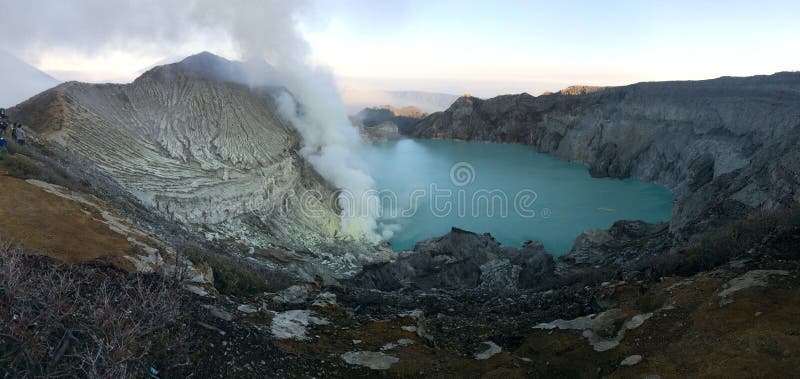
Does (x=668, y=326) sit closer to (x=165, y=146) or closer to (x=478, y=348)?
(x=478, y=348)

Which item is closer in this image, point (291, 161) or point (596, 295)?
point (596, 295)

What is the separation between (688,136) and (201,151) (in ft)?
147

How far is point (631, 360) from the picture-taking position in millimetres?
6785

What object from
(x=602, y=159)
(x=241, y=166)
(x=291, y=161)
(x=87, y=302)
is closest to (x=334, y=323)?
(x=87, y=302)

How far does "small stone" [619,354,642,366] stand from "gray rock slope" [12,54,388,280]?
14695 millimetres

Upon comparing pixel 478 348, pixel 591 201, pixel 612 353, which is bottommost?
pixel 591 201

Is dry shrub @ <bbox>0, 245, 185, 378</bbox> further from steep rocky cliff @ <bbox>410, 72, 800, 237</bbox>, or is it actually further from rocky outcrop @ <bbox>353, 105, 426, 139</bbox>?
rocky outcrop @ <bbox>353, 105, 426, 139</bbox>

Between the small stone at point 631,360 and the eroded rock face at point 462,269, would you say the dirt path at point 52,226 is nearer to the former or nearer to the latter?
the small stone at point 631,360

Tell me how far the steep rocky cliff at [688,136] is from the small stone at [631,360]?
37.8ft

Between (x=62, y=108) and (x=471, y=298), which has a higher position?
(x=62, y=108)

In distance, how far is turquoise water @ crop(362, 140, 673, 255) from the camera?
3089 centimetres

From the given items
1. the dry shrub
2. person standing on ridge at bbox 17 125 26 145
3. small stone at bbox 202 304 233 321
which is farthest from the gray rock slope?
the dry shrub

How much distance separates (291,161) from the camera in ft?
99.8

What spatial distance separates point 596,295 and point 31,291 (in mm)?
9800
